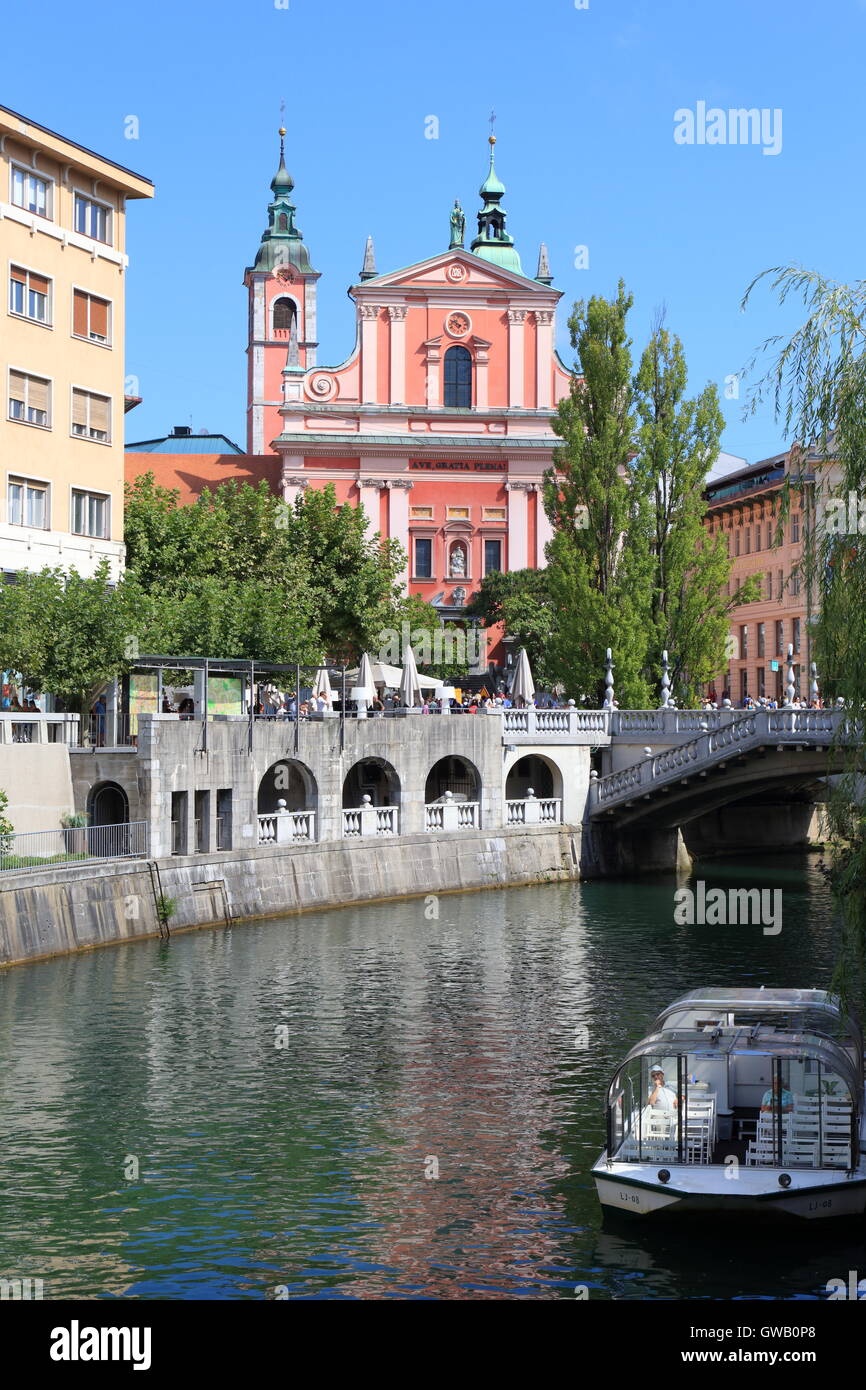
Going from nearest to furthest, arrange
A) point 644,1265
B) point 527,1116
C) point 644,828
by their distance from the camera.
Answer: point 644,1265 < point 527,1116 < point 644,828

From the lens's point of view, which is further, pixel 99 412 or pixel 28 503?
pixel 99 412

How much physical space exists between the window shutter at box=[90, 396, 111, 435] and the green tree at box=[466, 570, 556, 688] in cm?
3414

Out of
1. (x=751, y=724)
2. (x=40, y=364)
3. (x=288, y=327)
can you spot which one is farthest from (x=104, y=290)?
(x=288, y=327)

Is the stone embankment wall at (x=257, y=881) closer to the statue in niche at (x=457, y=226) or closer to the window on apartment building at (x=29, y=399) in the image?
the window on apartment building at (x=29, y=399)

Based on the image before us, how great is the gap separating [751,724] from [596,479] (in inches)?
536

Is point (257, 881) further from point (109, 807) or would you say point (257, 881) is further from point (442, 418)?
point (442, 418)

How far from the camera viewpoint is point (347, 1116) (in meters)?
28.4

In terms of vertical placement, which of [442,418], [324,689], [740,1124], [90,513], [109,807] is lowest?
[740,1124]

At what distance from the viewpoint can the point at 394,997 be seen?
127 ft

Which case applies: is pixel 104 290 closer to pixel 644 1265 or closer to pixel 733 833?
pixel 733 833

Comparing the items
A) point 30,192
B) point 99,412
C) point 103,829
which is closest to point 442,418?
point 99,412

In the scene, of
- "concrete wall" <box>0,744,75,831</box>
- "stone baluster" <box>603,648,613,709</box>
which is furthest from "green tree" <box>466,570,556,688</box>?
"concrete wall" <box>0,744,75,831</box>

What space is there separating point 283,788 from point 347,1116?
2911cm

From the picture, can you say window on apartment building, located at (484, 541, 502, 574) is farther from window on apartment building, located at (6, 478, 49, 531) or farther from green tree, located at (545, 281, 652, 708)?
window on apartment building, located at (6, 478, 49, 531)
